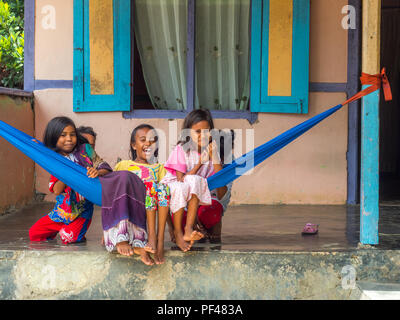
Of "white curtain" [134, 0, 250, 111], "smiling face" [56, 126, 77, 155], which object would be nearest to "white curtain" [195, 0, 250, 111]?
"white curtain" [134, 0, 250, 111]

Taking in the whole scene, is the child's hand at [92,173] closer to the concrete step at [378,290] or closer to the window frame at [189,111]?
the concrete step at [378,290]

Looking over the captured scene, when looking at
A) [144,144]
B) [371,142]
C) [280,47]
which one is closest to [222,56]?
[280,47]

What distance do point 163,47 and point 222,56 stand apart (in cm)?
52

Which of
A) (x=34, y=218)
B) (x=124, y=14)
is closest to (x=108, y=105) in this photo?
(x=124, y=14)

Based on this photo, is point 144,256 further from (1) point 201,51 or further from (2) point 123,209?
(1) point 201,51

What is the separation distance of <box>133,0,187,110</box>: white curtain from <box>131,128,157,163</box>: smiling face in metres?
1.80

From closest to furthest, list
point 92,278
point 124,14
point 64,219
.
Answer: point 92,278, point 64,219, point 124,14

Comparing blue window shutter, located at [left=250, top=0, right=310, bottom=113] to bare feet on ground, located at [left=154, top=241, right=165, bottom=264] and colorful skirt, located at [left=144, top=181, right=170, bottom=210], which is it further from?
bare feet on ground, located at [left=154, top=241, right=165, bottom=264]

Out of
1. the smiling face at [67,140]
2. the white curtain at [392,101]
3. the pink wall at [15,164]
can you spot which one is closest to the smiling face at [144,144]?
the smiling face at [67,140]

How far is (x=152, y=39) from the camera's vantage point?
455 centimetres

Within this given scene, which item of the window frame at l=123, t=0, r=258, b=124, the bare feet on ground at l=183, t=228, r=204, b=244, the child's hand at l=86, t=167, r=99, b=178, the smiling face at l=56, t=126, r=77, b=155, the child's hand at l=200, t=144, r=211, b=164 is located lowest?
the bare feet on ground at l=183, t=228, r=204, b=244

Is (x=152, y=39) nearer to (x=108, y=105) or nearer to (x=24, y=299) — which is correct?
(x=108, y=105)

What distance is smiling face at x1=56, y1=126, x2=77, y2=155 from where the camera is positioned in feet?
9.07
